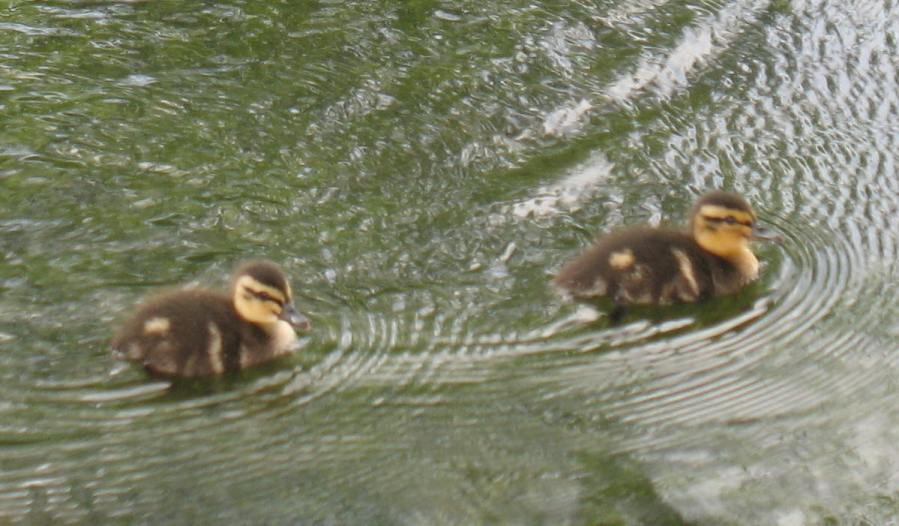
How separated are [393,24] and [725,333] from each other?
2.20 meters

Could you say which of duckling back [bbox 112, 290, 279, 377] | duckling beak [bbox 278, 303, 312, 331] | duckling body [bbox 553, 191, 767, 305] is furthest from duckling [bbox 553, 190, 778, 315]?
duckling back [bbox 112, 290, 279, 377]

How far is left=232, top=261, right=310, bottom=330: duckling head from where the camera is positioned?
3975mm

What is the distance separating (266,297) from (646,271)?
1.06m

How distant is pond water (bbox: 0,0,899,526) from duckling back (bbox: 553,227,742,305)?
0.23ft

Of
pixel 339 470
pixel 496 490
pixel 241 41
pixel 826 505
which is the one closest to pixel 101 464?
pixel 339 470

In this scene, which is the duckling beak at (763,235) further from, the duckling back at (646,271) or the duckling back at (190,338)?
the duckling back at (190,338)

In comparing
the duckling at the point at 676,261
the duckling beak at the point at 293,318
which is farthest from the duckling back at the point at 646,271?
the duckling beak at the point at 293,318

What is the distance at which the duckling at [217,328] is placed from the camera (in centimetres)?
389

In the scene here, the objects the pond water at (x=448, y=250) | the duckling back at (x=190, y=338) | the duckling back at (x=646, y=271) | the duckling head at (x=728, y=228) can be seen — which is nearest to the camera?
the pond water at (x=448, y=250)

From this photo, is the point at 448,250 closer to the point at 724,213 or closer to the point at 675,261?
the point at 675,261

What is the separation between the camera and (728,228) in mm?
4496

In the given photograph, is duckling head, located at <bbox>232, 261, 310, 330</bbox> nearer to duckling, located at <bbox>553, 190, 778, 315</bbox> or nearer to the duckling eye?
the duckling eye

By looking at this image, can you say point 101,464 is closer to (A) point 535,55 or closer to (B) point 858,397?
(B) point 858,397

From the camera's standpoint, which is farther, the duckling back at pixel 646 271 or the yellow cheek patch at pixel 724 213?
the yellow cheek patch at pixel 724 213
